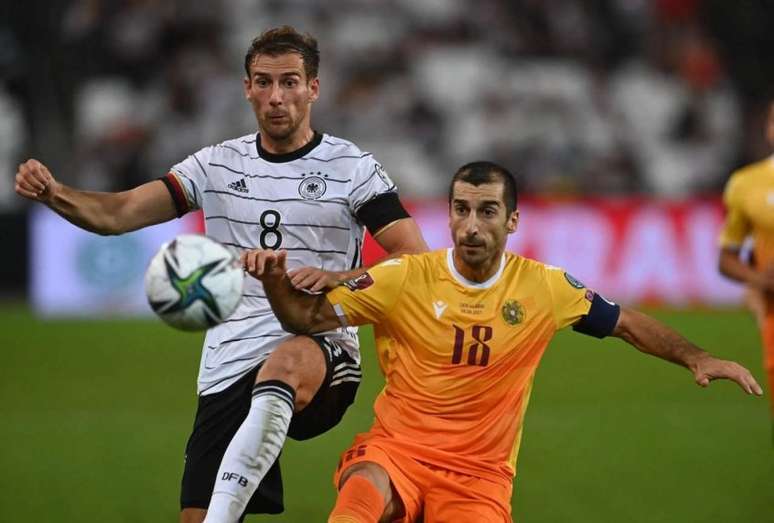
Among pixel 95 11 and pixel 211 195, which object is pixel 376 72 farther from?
pixel 211 195

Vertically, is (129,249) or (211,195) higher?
(211,195)

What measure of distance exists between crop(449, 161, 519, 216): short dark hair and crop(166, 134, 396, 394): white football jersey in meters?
0.47

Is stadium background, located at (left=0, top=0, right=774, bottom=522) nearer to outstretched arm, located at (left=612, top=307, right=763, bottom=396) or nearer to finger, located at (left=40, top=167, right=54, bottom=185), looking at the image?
outstretched arm, located at (left=612, top=307, right=763, bottom=396)

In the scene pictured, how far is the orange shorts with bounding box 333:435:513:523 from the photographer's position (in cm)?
563

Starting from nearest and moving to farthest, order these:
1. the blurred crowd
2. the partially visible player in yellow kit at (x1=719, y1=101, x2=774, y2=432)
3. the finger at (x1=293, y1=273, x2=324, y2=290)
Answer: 1. the finger at (x1=293, y1=273, x2=324, y2=290)
2. the partially visible player in yellow kit at (x1=719, y1=101, x2=774, y2=432)
3. the blurred crowd

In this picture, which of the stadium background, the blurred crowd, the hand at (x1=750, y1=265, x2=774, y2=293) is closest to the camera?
the hand at (x1=750, y1=265, x2=774, y2=293)

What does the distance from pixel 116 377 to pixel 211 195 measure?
762 cm

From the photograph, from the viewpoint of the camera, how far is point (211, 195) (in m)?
6.14

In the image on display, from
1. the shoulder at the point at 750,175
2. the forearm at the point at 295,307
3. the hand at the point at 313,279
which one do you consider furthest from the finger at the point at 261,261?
the shoulder at the point at 750,175

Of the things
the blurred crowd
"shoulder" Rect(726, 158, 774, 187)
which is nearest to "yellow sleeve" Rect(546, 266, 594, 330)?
"shoulder" Rect(726, 158, 774, 187)

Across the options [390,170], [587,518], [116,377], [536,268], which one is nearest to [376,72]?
[390,170]

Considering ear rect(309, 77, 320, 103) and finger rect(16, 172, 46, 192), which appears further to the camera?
ear rect(309, 77, 320, 103)

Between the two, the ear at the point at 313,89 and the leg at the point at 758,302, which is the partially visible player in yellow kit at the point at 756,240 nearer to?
the leg at the point at 758,302

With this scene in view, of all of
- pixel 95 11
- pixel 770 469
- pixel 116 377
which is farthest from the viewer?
pixel 95 11
